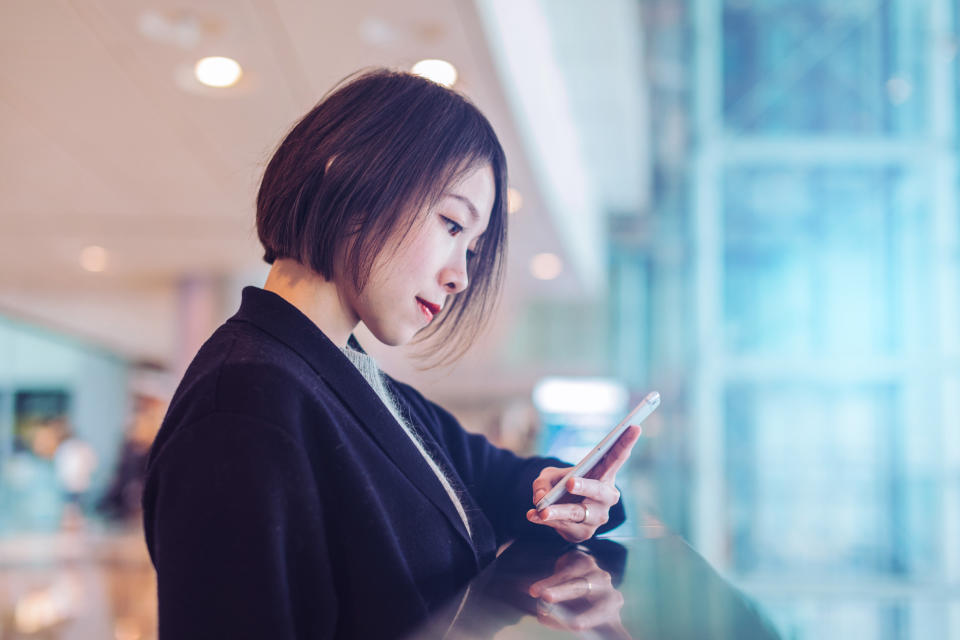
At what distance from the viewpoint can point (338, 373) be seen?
Result: 2.72 ft

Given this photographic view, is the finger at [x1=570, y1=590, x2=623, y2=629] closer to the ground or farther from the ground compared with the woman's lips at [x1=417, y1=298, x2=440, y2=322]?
closer to the ground

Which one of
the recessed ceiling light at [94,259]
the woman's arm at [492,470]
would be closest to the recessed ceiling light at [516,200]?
the recessed ceiling light at [94,259]

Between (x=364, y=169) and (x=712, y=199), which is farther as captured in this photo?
(x=712, y=199)

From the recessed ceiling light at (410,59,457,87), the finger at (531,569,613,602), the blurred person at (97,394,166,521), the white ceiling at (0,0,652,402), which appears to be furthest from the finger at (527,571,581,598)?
the blurred person at (97,394,166,521)

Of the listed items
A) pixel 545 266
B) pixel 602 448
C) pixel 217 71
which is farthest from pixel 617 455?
pixel 545 266

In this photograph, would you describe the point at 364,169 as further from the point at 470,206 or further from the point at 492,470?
the point at 492,470

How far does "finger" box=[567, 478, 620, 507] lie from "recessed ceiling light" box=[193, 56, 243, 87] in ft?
8.85

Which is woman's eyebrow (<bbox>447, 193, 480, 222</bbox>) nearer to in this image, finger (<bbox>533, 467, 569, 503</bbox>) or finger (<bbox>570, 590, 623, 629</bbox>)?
finger (<bbox>533, 467, 569, 503</bbox>)

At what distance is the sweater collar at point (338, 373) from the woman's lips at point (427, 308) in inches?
4.8

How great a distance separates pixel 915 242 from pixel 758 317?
114 centimetres

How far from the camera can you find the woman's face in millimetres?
897

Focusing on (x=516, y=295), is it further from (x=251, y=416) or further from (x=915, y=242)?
(x=251, y=416)

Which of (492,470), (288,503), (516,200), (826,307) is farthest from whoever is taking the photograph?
(826,307)

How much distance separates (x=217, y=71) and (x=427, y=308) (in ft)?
8.77
